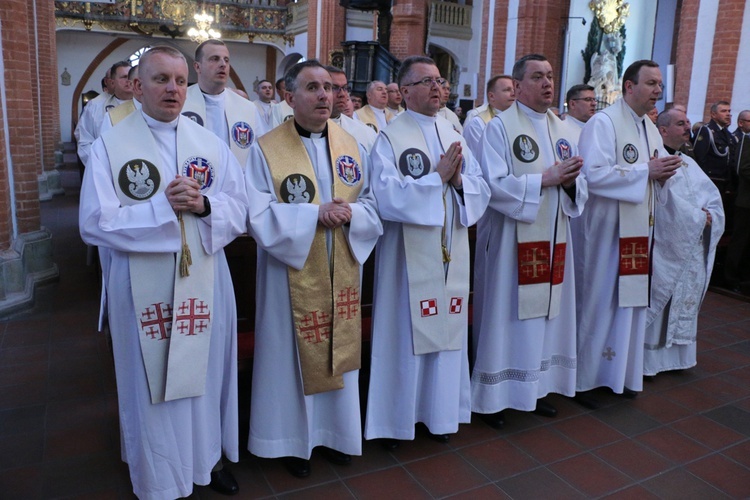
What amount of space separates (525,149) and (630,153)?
2.76ft

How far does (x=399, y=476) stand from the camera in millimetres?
3254

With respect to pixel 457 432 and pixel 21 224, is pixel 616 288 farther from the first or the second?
pixel 21 224

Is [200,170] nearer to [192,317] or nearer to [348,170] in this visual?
[192,317]

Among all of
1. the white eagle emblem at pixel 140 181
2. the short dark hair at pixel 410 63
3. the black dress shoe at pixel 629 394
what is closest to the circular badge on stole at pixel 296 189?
the white eagle emblem at pixel 140 181

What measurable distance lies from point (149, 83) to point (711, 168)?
7.64 meters

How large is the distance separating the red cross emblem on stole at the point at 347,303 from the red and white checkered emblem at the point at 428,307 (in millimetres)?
371

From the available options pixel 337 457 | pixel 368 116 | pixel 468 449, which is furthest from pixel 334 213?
pixel 368 116

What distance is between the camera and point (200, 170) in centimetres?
285

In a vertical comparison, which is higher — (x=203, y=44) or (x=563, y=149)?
(x=203, y=44)

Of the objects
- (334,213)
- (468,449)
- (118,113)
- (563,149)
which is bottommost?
(468,449)

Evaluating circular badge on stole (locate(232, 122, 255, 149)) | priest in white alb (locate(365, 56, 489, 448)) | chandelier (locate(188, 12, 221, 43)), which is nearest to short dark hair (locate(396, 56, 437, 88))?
priest in white alb (locate(365, 56, 489, 448))

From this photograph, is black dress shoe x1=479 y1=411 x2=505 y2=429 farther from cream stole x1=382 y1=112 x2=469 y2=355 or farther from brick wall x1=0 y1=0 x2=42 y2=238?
brick wall x1=0 y1=0 x2=42 y2=238

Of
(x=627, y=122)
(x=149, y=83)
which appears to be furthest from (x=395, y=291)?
(x=627, y=122)

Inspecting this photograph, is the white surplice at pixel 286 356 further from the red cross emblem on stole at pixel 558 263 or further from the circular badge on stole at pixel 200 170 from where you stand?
the red cross emblem on stole at pixel 558 263
